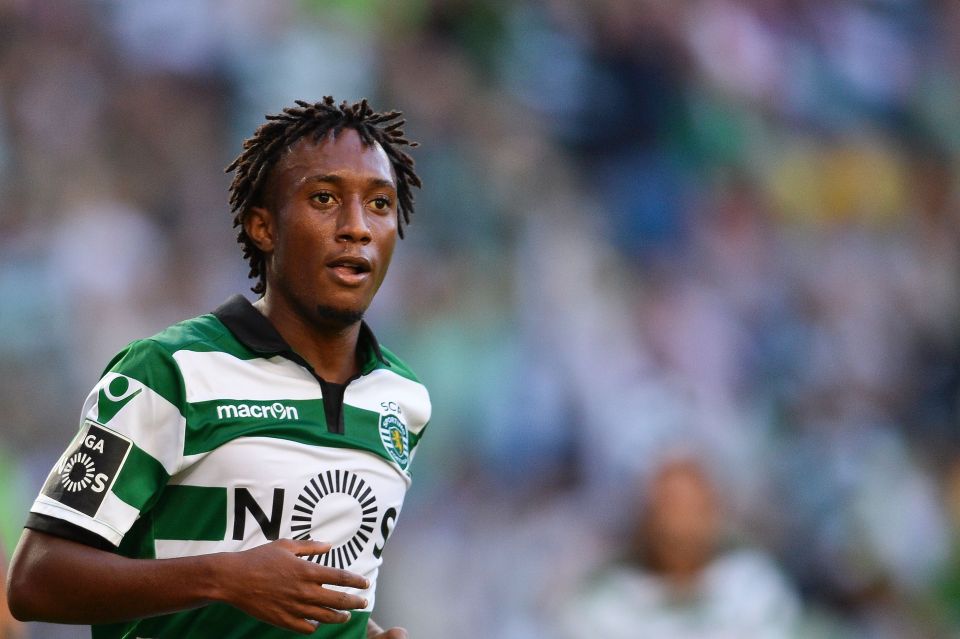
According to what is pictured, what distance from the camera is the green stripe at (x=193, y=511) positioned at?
2.98m

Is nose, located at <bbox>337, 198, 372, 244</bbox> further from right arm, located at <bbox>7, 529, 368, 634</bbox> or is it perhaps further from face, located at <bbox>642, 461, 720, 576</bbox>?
face, located at <bbox>642, 461, 720, 576</bbox>

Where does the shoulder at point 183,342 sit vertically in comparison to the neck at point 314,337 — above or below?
below

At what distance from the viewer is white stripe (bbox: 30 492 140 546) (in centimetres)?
277

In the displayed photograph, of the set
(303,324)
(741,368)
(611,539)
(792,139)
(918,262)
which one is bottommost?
(303,324)

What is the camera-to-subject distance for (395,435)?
341 centimetres

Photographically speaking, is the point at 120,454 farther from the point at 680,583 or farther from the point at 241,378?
the point at 680,583

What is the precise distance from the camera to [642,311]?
319 inches

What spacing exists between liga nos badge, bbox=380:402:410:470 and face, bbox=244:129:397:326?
295 mm

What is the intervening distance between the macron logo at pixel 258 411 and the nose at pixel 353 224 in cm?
44

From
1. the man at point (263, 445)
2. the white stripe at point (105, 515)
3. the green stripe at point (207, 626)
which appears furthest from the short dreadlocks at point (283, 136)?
the green stripe at point (207, 626)

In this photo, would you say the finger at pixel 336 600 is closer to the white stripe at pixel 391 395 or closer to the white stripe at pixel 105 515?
the white stripe at pixel 105 515

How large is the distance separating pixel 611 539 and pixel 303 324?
3847mm

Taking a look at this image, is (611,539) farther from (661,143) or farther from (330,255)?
(330,255)

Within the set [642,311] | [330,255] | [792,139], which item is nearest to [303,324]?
[330,255]
